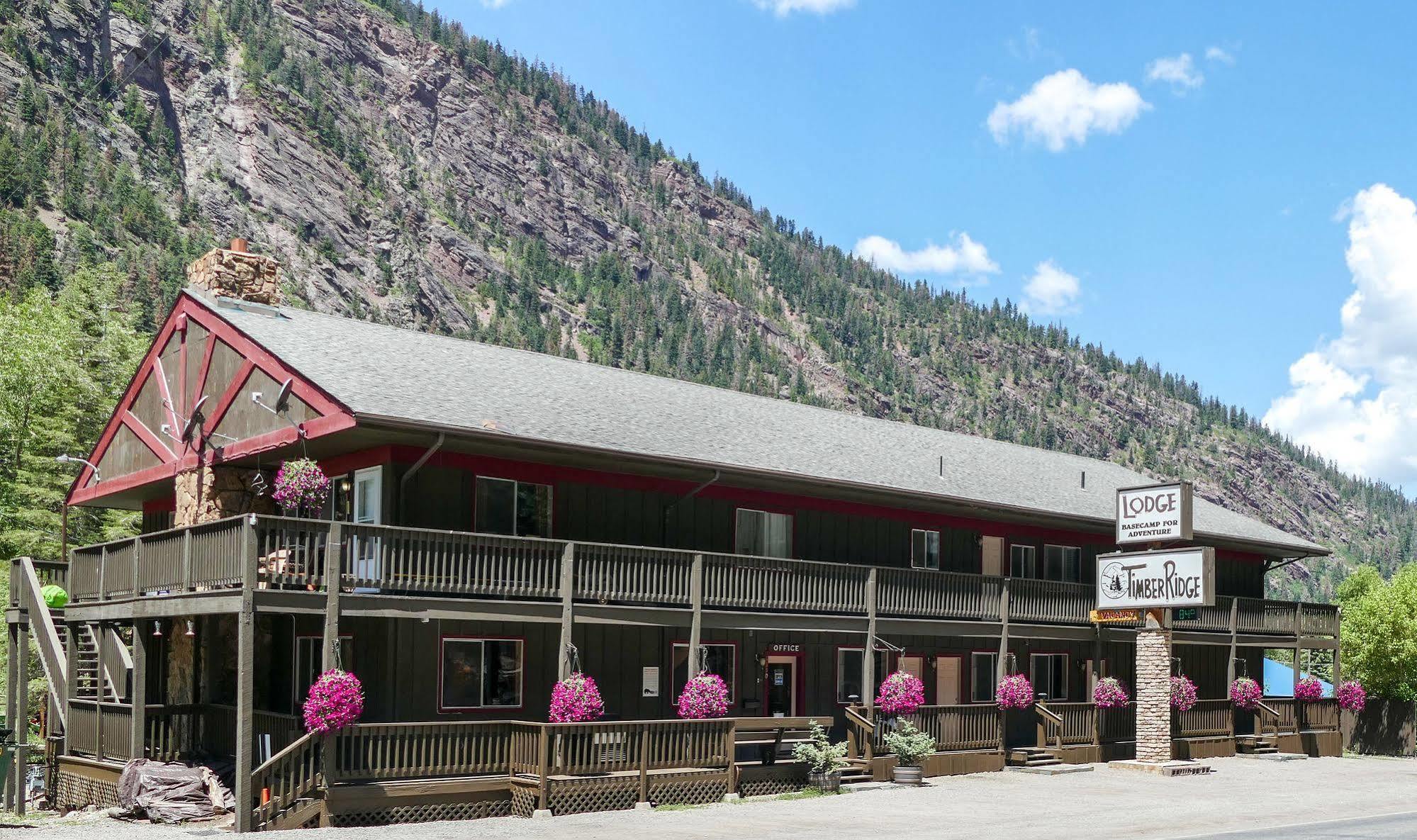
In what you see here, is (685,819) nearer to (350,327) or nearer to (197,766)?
(197,766)

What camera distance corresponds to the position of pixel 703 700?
990 inches

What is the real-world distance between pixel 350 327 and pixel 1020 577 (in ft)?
56.4

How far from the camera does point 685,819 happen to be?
72.3 feet

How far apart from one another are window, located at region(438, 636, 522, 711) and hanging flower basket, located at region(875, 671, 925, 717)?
24.6ft

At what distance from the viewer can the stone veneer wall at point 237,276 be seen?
28.7m

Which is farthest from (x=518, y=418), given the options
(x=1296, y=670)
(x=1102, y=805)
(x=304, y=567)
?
(x=1296, y=670)

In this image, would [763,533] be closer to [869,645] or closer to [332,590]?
[869,645]

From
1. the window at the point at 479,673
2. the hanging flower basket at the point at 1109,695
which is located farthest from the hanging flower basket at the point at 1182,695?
the window at the point at 479,673

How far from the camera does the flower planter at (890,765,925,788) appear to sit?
27797 millimetres

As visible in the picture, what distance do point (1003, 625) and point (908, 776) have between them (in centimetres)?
538

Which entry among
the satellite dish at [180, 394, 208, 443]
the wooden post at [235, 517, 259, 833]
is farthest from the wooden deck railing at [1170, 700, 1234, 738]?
the satellite dish at [180, 394, 208, 443]

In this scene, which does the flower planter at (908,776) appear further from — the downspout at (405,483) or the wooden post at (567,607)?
the downspout at (405,483)

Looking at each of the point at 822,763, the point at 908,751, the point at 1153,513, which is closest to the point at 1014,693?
the point at 908,751

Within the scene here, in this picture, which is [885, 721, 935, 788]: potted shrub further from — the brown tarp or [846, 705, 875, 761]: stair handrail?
the brown tarp
